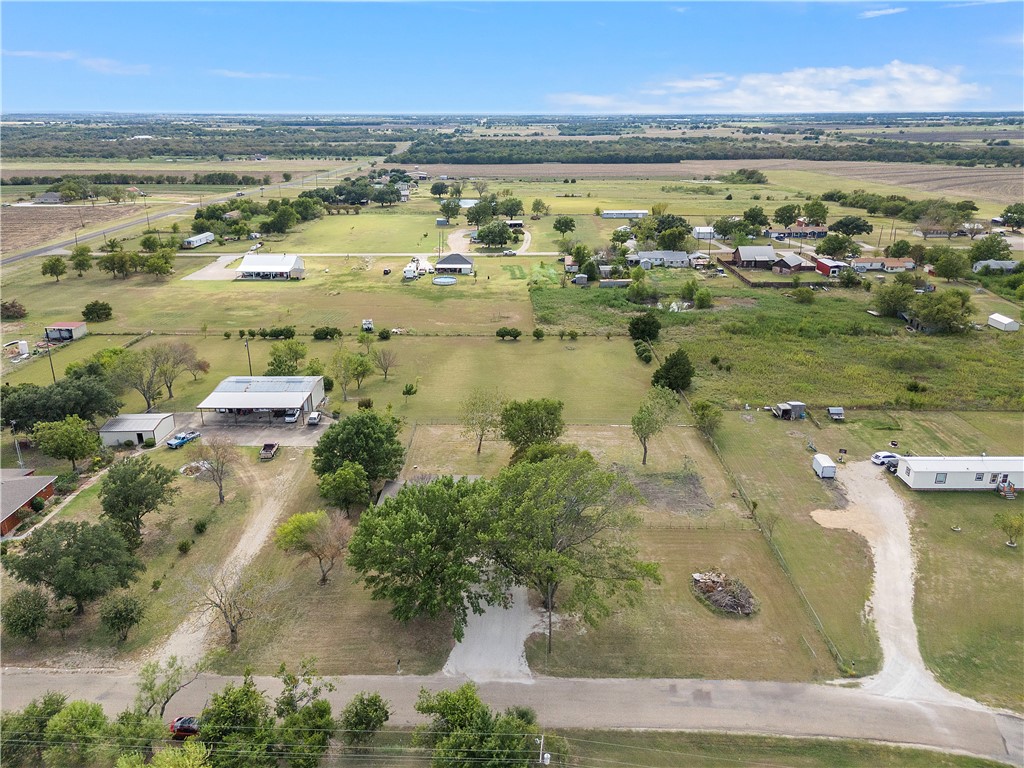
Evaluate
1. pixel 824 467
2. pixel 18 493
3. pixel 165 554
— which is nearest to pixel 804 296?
pixel 824 467


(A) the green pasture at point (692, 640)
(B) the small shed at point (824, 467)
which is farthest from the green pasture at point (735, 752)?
(B) the small shed at point (824, 467)

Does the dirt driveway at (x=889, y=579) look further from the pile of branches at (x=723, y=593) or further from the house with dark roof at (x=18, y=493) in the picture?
the house with dark roof at (x=18, y=493)

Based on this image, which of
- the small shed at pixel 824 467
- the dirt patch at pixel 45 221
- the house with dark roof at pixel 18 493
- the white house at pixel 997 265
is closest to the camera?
the house with dark roof at pixel 18 493

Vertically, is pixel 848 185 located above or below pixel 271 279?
above

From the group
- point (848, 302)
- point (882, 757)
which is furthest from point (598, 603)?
point (848, 302)

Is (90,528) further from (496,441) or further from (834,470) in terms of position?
(834,470)

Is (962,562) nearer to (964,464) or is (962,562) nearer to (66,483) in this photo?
(964,464)

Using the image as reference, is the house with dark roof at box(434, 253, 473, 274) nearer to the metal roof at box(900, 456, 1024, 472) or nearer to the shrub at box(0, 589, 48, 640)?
the metal roof at box(900, 456, 1024, 472)
